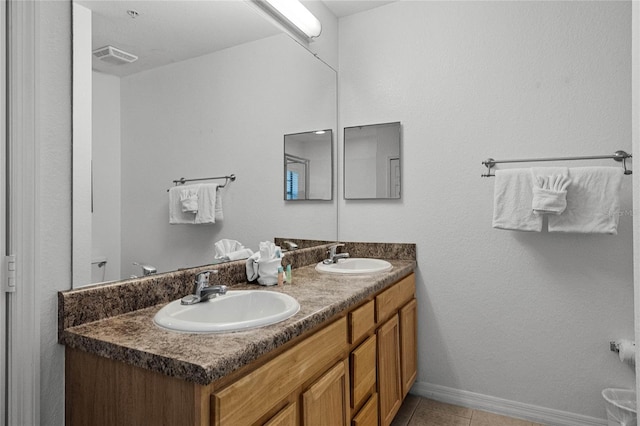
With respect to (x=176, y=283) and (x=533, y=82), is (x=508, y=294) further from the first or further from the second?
(x=176, y=283)

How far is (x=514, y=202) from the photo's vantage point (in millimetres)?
1920

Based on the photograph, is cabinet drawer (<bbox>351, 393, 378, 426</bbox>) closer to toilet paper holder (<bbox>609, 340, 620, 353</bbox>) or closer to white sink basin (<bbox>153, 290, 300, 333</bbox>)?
white sink basin (<bbox>153, 290, 300, 333</bbox>)

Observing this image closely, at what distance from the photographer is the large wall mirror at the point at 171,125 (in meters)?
1.12

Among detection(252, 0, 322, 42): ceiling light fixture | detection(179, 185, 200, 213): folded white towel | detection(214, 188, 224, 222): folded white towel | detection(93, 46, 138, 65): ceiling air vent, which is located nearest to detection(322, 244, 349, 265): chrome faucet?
detection(214, 188, 224, 222): folded white towel

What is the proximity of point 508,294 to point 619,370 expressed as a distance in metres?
0.60

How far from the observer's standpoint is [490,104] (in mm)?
2105

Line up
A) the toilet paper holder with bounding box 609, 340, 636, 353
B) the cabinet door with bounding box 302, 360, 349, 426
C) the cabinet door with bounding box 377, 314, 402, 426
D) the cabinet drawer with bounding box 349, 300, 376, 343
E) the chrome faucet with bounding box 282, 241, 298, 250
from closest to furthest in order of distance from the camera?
the cabinet door with bounding box 302, 360, 349, 426, the cabinet drawer with bounding box 349, 300, 376, 343, the cabinet door with bounding box 377, 314, 402, 426, the toilet paper holder with bounding box 609, 340, 636, 353, the chrome faucet with bounding box 282, 241, 298, 250

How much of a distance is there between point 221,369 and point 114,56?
1.04m

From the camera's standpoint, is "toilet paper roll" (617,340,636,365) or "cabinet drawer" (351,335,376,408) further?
"toilet paper roll" (617,340,636,365)

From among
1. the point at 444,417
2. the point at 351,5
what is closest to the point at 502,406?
the point at 444,417

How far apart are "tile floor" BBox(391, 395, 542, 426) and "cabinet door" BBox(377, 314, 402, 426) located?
20cm

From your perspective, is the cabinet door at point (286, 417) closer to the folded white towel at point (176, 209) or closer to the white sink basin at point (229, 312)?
the white sink basin at point (229, 312)

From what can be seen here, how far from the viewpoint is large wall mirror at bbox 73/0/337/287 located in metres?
1.12

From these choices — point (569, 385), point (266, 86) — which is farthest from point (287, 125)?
point (569, 385)
